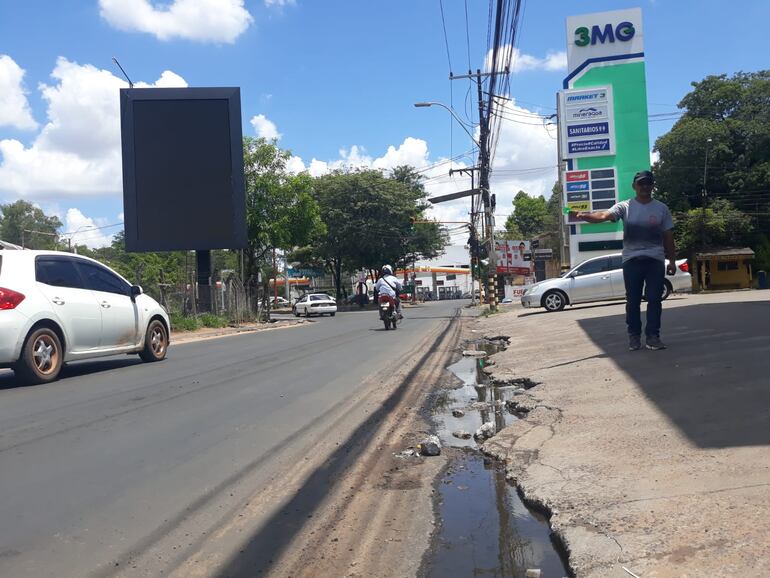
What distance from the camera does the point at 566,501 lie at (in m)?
3.69

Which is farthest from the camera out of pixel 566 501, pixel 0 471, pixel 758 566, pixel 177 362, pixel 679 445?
pixel 177 362

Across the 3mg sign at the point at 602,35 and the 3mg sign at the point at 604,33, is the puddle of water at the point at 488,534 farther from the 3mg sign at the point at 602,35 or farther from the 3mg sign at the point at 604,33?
the 3mg sign at the point at 604,33

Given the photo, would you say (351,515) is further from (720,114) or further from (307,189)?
(720,114)

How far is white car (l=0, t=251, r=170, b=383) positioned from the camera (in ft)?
26.9

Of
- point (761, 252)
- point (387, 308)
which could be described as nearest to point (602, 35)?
point (761, 252)

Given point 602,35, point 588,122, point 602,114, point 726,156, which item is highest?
A: point 602,35

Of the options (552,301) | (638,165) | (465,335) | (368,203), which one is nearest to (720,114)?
(638,165)

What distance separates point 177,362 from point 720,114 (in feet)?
138

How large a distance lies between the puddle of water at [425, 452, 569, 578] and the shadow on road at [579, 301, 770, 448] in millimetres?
1267

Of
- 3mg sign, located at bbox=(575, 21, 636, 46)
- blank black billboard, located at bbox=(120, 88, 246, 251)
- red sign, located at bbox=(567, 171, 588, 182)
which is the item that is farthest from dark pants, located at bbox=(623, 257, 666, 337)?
3mg sign, located at bbox=(575, 21, 636, 46)

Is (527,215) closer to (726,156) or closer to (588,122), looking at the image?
(726,156)

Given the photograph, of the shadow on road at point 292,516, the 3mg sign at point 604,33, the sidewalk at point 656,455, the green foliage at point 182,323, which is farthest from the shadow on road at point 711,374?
the 3mg sign at point 604,33

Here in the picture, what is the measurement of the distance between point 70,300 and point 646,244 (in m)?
7.06

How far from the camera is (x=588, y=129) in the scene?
32.6 metres
